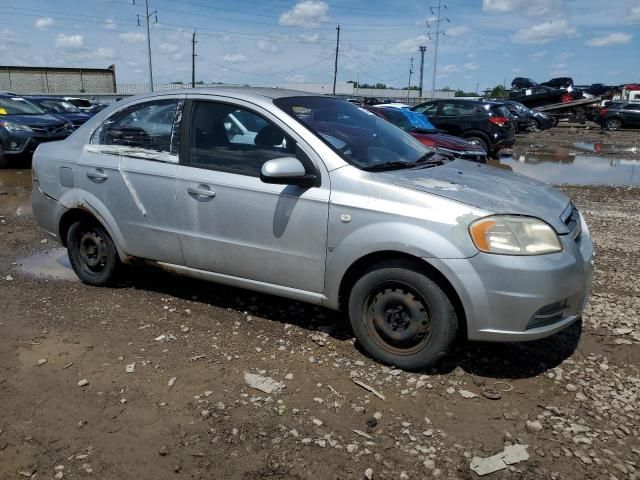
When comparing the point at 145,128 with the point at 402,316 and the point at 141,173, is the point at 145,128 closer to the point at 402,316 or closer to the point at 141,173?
the point at 141,173

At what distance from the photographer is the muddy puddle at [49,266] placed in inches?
207

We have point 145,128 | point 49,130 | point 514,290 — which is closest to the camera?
point 514,290

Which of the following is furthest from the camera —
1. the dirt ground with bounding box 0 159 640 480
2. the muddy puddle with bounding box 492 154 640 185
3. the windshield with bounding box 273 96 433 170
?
the muddy puddle with bounding box 492 154 640 185

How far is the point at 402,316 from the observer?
338cm

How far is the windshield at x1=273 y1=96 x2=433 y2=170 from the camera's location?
374 cm

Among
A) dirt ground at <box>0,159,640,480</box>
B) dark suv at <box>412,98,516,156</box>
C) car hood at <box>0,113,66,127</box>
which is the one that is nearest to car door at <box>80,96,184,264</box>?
dirt ground at <box>0,159,640,480</box>

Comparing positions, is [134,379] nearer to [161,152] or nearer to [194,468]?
[194,468]

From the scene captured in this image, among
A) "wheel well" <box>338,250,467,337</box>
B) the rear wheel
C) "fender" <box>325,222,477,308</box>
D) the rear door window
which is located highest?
the rear wheel

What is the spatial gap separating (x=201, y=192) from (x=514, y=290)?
2.25m

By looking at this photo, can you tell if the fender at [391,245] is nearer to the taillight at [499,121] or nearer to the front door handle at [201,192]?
the front door handle at [201,192]

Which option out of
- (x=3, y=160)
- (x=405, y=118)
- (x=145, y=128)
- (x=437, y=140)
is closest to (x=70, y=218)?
(x=145, y=128)

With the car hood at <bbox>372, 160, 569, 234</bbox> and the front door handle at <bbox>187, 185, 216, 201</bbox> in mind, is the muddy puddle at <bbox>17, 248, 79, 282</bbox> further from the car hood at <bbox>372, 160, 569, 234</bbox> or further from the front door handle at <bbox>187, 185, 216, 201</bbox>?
the car hood at <bbox>372, 160, 569, 234</bbox>

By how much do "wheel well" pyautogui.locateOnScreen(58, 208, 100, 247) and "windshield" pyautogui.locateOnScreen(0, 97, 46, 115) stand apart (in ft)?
31.0

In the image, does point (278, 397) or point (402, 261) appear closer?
point (278, 397)
